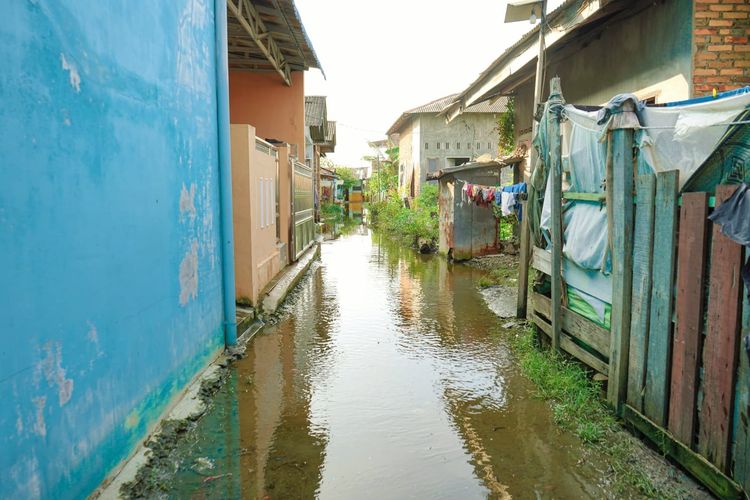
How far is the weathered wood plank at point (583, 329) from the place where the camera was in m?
4.52

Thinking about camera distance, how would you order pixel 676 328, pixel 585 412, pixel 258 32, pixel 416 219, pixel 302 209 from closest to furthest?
pixel 676 328, pixel 585 412, pixel 258 32, pixel 302 209, pixel 416 219

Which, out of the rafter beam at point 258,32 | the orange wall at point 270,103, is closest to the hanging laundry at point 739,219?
the rafter beam at point 258,32

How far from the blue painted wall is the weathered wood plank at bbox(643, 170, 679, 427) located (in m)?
3.45

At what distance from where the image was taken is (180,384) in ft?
15.1

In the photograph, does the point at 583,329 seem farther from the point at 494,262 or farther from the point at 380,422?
the point at 494,262

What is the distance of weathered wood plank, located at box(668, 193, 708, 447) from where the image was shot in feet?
10.6

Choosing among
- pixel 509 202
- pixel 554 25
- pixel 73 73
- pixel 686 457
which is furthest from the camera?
pixel 509 202

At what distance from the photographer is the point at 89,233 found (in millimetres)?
3045

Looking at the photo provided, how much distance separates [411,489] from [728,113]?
9.56ft

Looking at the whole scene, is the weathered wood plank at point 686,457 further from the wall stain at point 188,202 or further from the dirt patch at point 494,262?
the dirt patch at point 494,262

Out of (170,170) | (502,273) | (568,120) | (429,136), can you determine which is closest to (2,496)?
(170,170)

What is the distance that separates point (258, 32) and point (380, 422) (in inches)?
362

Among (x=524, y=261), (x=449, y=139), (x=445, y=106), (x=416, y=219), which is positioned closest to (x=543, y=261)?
(x=524, y=261)

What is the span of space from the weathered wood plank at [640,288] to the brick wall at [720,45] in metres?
3.02
